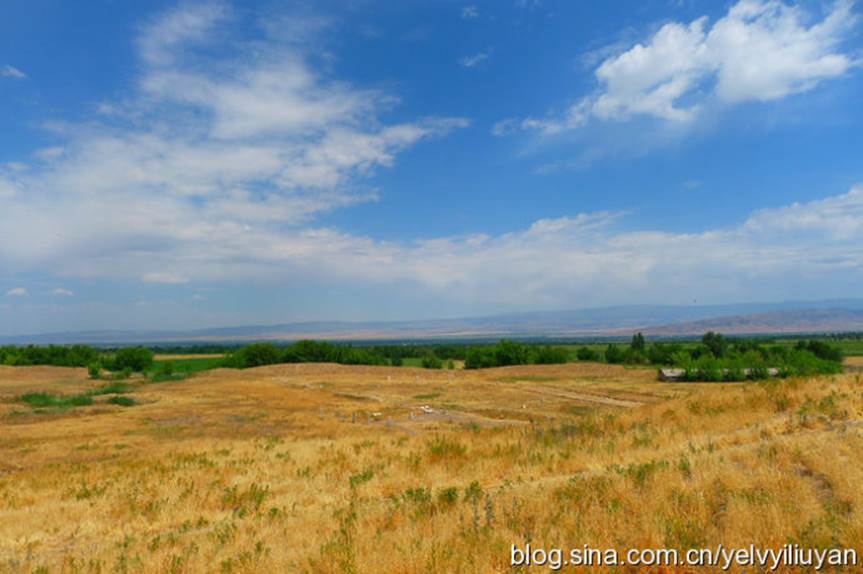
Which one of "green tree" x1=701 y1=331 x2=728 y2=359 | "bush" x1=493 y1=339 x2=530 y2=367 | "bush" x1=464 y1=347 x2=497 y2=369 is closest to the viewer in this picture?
"green tree" x1=701 y1=331 x2=728 y2=359

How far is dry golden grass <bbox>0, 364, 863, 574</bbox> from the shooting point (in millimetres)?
6582

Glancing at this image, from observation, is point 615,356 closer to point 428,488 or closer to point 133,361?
point 133,361

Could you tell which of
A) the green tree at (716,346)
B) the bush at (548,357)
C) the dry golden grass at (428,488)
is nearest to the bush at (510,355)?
the bush at (548,357)

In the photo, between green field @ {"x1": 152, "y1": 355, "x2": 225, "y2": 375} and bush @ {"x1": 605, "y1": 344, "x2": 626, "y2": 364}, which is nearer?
green field @ {"x1": 152, "y1": 355, "x2": 225, "y2": 375}

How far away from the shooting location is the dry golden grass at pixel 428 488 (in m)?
6.58

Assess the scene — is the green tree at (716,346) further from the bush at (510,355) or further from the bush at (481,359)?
the bush at (481,359)

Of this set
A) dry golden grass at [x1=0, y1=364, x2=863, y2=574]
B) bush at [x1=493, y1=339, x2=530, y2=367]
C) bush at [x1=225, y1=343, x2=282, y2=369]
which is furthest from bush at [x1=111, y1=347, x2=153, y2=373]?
bush at [x1=493, y1=339, x2=530, y2=367]

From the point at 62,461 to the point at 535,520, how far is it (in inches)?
834

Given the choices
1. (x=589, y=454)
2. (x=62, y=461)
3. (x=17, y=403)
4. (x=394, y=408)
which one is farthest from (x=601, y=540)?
(x=17, y=403)

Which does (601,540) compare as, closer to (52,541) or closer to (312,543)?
(312,543)

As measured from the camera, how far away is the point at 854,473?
7570 millimetres

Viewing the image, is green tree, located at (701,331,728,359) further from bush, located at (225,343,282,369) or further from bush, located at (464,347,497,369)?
bush, located at (225,343,282,369)

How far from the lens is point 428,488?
10.9 meters

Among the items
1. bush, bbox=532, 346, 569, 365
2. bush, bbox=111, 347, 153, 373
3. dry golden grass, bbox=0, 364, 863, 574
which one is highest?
dry golden grass, bbox=0, 364, 863, 574
